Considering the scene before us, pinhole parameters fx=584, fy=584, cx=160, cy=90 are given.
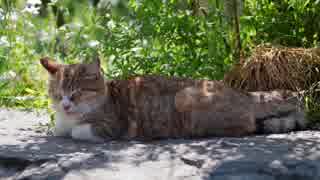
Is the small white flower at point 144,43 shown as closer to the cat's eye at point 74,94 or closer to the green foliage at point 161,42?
the green foliage at point 161,42

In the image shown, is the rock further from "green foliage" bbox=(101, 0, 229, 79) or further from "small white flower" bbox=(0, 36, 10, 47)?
"small white flower" bbox=(0, 36, 10, 47)

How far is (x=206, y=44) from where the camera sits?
4.55 metres

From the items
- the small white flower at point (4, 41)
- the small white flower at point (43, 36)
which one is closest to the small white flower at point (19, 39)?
the small white flower at point (4, 41)

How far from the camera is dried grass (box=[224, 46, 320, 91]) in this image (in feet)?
14.2

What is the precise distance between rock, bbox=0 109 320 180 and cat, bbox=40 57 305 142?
174mm

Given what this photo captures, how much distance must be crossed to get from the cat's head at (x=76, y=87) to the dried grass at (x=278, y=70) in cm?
129

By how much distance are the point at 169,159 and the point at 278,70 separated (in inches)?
70.0

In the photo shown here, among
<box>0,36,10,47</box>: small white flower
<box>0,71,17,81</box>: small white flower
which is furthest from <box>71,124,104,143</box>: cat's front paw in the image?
<box>0,36,10,47</box>: small white flower

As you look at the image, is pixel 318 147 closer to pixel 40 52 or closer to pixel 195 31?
pixel 195 31

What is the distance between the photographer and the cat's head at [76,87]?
3479mm

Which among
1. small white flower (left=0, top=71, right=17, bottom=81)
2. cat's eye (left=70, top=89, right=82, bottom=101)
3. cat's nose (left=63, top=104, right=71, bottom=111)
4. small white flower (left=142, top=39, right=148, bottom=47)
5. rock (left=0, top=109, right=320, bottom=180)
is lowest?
rock (left=0, top=109, right=320, bottom=180)

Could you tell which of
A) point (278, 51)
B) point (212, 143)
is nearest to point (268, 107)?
point (212, 143)

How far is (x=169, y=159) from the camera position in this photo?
112 inches

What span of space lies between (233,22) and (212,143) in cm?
160
